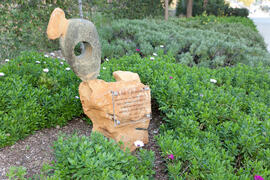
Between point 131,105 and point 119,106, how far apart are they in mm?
160

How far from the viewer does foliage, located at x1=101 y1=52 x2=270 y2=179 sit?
2.43m

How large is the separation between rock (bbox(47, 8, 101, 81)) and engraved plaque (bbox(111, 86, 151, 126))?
1.43 feet

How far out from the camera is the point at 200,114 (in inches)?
126

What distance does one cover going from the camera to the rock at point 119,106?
290cm

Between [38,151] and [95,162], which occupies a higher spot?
[95,162]

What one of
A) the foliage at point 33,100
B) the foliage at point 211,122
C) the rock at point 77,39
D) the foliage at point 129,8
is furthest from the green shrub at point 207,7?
the rock at point 77,39

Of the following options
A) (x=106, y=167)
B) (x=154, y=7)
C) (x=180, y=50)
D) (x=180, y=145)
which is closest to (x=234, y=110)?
(x=180, y=145)

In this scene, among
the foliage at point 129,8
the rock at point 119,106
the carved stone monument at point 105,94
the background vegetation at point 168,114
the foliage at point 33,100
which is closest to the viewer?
the background vegetation at point 168,114

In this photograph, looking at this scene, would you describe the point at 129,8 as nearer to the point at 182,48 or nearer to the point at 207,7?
the point at 182,48

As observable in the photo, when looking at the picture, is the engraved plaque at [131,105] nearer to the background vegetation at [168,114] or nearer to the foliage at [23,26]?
the background vegetation at [168,114]

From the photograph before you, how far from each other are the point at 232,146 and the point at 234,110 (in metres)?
0.70

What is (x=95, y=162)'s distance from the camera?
2246mm

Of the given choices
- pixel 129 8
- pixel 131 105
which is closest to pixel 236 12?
pixel 129 8

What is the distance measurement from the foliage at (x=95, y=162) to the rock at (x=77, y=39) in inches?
33.6
